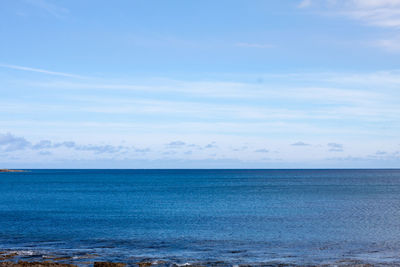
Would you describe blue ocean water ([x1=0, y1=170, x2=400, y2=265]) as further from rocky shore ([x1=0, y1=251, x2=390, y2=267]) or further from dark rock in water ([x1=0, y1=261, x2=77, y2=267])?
dark rock in water ([x1=0, y1=261, x2=77, y2=267])

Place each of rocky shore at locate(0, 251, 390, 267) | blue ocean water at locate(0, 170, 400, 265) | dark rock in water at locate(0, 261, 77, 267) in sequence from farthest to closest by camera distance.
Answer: blue ocean water at locate(0, 170, 400, 265) < rocky shore at locate(0, 251, 390, 267) < dark rock in water at locate(0, 261, 77, 267)

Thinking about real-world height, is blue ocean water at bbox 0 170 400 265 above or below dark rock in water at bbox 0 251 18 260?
below

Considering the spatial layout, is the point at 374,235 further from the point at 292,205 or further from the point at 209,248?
the point at 292,205

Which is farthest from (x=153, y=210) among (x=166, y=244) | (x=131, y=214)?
(x=166, y=244)

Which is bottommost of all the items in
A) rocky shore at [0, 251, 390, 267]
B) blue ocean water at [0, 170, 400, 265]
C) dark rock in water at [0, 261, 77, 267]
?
blue ocean water at [0, 170, 400, 265]

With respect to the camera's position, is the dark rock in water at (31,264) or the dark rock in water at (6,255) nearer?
the dark rock in water at (31,264)

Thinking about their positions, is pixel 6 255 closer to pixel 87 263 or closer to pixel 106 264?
pixel 87 263

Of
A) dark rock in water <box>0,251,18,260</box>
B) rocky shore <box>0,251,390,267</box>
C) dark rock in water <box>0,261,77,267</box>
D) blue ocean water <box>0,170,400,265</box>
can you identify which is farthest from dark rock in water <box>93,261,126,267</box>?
dark rock in water <box>0,251,18,260</box>

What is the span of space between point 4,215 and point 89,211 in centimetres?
1432

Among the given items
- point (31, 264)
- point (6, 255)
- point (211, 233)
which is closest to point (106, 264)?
point (31, 264)

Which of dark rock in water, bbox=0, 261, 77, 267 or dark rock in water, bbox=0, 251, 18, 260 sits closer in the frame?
dark rock in water, bbox=0, 261, 77, 267

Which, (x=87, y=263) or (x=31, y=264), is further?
(x=87, y=263)

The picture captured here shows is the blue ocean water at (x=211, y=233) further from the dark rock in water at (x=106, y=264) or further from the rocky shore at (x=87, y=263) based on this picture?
the dark rock in water at (x=106, y=264)

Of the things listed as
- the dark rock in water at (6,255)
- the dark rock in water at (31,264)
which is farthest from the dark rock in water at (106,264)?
the dark rock in water at (6,255)
